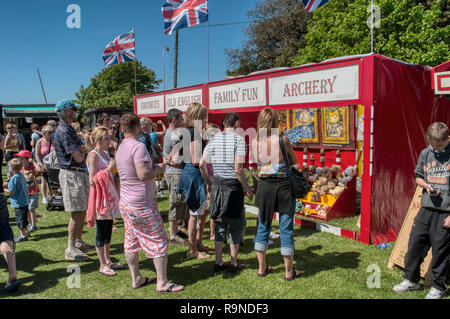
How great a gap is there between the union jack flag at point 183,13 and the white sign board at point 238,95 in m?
3.91

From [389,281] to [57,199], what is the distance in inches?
259

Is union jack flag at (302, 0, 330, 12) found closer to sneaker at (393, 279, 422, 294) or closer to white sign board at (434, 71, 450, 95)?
white sign board at (434, 71, 450, 95)

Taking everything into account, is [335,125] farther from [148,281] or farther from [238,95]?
[148,281]

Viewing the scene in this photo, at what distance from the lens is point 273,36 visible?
25.9 meters

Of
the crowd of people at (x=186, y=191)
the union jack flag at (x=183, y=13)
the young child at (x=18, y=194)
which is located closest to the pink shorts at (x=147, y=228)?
the crowd of people at (x=186, y=191)

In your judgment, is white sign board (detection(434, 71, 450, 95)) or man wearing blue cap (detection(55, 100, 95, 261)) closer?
man wearing blue cap (detection(55, 100, 95, 261))

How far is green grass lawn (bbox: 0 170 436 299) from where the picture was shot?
3357mm

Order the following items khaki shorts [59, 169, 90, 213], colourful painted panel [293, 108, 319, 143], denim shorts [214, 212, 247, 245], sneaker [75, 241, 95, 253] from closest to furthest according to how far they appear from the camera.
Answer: denim shorts [214, 212, 247, 245]
khaki shorts [59, 169, 90, 213]
sneaker [75, 241, 95, 253]
colourful painted panel [293, 108, 319, 143]

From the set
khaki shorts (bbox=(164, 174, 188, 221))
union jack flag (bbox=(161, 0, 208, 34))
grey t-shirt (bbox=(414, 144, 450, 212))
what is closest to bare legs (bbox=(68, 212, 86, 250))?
khaki shorts (bbox=(164, 174, 188, 221))

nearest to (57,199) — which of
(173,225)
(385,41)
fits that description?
(173,225)

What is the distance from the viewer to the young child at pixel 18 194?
502 centimetres

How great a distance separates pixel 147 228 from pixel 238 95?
12.0 feet

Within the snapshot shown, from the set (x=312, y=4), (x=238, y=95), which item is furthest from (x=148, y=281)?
(x=312, y=4)

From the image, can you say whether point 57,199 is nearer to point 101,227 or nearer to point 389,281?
point 101,227
